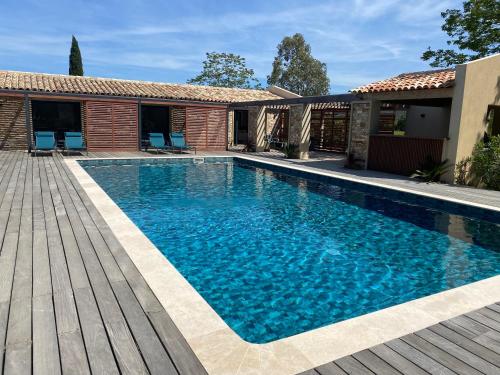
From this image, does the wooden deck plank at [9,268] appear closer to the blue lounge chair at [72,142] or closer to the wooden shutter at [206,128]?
the blue lounge chair at [72,142]

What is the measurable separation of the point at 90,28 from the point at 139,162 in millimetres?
9482

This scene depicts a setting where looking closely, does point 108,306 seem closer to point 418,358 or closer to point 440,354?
point 418,358

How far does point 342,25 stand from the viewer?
1648 centimetres

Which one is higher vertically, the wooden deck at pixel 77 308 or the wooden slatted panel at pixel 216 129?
the wooden slatted panel at pixel 216 129

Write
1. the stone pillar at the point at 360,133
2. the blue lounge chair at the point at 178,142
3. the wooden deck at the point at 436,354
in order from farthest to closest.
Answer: the blue lounge chair at the point at 178,142
the stone pillar at the point at 360,133
the wooden deck at the point at 436,354

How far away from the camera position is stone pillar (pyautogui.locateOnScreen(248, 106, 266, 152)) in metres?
A: 20.3

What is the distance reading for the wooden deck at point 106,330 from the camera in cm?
244

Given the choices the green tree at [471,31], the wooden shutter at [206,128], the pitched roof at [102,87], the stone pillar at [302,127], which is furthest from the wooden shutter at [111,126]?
the green tree at [471,31]

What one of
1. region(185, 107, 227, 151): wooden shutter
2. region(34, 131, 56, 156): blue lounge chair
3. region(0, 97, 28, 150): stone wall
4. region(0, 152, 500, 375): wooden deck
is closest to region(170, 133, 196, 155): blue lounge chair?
region(185, 107, 227, 151): wooden shutter

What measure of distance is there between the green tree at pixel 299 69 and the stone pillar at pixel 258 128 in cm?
3133

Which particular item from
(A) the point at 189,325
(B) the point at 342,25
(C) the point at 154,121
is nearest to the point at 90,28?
(C) the point at 154,121

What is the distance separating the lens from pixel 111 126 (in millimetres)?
18484

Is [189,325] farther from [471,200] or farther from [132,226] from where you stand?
[471,200]

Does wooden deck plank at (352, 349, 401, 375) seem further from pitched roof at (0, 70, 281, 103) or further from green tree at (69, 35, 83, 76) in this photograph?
green tree at (69, 35, 83, 76)
